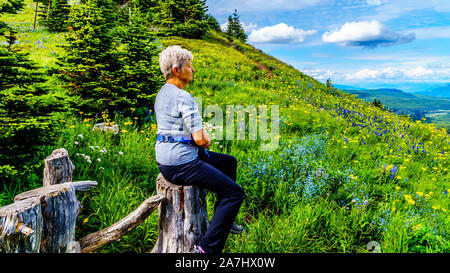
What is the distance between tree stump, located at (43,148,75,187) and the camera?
236 centimetres

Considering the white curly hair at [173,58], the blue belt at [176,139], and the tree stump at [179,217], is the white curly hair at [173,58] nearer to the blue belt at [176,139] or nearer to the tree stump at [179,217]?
the blue belt at [176,139]

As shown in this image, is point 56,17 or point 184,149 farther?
point 56,17

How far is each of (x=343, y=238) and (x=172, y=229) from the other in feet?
7.66

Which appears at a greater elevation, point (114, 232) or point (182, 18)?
point (182, 18)

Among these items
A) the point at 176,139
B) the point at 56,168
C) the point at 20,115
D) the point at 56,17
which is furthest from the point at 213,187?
the point at 56,17

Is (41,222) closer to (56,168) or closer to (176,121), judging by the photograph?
(56,168)

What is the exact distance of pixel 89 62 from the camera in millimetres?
5598

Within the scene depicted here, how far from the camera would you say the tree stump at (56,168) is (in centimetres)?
236

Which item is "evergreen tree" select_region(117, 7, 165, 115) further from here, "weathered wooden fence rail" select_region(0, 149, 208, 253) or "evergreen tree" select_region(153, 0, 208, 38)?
"evergreen tree" select_region(153, 0, 208, 38)

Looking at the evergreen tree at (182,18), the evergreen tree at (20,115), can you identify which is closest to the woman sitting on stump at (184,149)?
the evergreen tree at (20,115)

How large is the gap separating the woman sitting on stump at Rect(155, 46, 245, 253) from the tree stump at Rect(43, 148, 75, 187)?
1005mm

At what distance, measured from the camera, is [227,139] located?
5422 millimetres

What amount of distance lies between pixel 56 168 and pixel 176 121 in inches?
52.8
